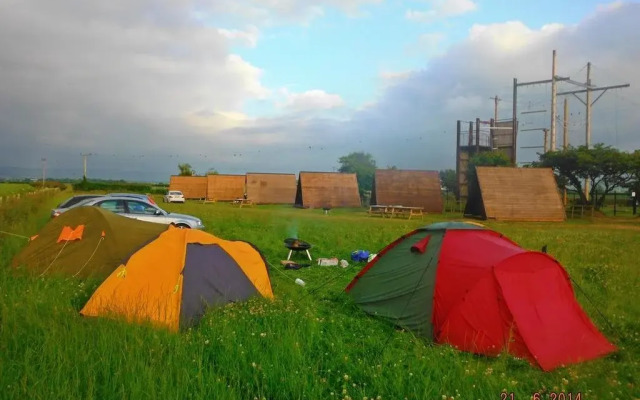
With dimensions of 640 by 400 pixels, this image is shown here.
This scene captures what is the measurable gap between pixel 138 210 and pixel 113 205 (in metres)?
0.73

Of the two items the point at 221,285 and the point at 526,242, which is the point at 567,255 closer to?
the point at 526,242

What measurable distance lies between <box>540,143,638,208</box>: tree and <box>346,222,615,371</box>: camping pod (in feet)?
96.2

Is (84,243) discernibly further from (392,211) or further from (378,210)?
(378,210)

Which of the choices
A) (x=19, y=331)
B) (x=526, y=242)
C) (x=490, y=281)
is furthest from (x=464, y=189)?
(x=19, y=331)

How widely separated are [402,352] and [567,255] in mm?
9038

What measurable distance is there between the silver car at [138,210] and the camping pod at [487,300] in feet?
28.3

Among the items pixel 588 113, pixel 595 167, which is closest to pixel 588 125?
pixel 588 113

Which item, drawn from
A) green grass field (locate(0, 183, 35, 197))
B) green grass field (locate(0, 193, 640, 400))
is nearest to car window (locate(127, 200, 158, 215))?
green grass field (locate(0, 193, 640, 400))

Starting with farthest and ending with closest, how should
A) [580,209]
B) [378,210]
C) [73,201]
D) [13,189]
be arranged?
[13,189], [580,209], [378,210], [73,201]

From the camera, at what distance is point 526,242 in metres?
14.3

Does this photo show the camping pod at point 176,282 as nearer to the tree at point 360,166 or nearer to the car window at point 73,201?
the car window at point 73,201

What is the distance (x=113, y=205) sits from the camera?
1355cm

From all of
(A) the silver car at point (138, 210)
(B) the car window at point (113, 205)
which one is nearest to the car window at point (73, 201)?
(A) the silver car at point (138, 210)

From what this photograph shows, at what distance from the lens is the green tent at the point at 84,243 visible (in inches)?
305
